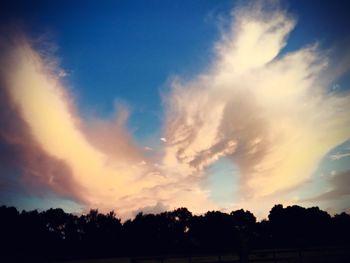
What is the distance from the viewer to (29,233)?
267ft

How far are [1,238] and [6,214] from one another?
45.0ft

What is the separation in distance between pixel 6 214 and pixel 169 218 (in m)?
55.2

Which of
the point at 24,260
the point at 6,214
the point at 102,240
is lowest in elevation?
the point at 24,260

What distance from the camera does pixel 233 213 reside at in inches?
4385

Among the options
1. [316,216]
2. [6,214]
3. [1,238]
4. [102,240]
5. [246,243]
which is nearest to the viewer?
[246,243]

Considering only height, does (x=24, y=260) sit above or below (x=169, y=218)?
below

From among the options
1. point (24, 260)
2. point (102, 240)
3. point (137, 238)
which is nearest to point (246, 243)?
point (24, 260)

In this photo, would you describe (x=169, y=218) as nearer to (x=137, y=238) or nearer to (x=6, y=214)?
(x=137, y=238)

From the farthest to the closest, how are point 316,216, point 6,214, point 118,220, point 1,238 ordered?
point 118,220, point 316,216, point 6,214, point 1,238

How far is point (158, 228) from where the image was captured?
309ft

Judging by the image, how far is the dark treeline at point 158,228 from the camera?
75125 millimetres

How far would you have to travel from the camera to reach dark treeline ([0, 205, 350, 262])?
75.1m

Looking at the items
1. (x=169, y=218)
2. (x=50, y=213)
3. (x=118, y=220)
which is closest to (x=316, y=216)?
(x=169, y=218)

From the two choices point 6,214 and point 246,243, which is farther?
point 6,214
